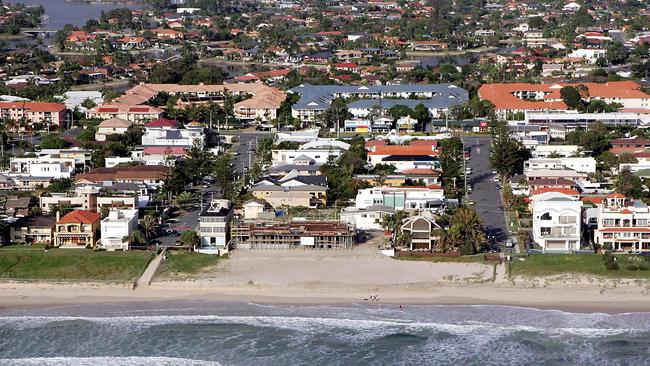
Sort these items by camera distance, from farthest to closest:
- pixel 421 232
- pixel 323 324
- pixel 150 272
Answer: pixel 421 232, pixel 150 272, pixel 323 324

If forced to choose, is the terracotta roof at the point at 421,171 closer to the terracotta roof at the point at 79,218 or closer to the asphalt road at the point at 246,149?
the asphalt road at the point at 246,149

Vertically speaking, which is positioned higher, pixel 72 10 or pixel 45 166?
pixel 72 10

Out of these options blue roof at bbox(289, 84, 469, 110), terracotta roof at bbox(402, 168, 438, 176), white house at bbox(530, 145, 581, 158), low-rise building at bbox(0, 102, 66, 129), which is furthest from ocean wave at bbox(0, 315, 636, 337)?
blue roof at bbox(289, 84, 469, 110)

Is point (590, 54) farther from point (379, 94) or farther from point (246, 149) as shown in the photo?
point (246, 149)

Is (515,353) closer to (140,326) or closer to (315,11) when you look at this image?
(140,326)

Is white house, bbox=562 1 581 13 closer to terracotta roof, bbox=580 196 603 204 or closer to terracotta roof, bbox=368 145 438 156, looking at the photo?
terracotta roof, bbox=368 145 438 156

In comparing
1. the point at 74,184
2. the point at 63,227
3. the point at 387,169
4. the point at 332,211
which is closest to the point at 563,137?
the point at 387,169

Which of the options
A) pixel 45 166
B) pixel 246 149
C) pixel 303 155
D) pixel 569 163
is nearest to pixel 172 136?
pixel 246 149

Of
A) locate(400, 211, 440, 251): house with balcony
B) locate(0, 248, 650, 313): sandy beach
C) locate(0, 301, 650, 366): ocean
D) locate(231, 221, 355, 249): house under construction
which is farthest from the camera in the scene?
locate(231, 221, 355, 249): house under construction
